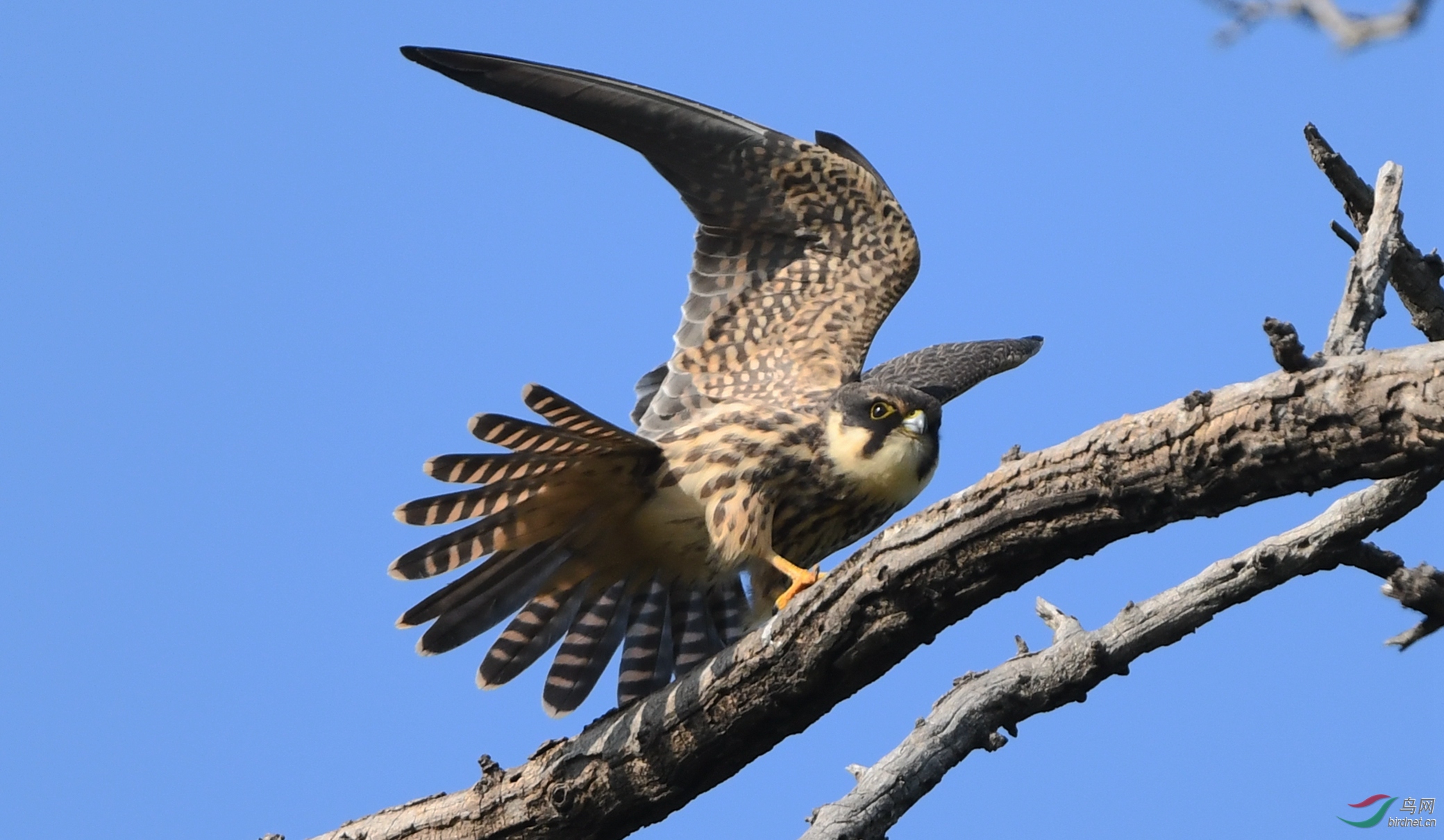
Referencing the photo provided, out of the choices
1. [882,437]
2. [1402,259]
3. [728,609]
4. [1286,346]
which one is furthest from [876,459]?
[1286,346]

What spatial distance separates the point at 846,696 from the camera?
3619mm

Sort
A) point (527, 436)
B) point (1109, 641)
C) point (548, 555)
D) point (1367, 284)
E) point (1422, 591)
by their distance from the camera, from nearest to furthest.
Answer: point (1367, 284)
point (1422, 591)
point (1109, 641)
point (527, 436)
point (548, 555)

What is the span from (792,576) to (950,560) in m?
1.28

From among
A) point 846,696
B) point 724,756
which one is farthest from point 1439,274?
point 724,756

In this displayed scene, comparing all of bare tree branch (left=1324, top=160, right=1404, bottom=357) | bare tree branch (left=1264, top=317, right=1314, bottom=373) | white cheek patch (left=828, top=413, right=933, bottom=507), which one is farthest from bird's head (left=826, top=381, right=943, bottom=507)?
bare tree branch (left=1264, top=317, right=1314, bottom=373)

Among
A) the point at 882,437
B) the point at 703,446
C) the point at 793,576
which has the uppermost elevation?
the point at 703,446

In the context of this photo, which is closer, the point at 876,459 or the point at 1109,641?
the point at 1109,641

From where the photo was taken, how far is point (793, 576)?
4.40 m

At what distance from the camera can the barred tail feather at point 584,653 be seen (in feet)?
16.3

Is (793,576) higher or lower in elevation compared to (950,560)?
higher

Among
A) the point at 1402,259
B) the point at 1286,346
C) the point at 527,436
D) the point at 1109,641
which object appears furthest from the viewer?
the point at 527,436

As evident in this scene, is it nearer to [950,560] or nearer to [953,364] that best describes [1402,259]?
[950,560]

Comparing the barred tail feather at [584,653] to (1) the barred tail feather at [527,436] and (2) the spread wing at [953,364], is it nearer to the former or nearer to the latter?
(1) the barred tail feather at [527,436]

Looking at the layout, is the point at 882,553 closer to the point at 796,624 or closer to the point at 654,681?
the point at 796,624
